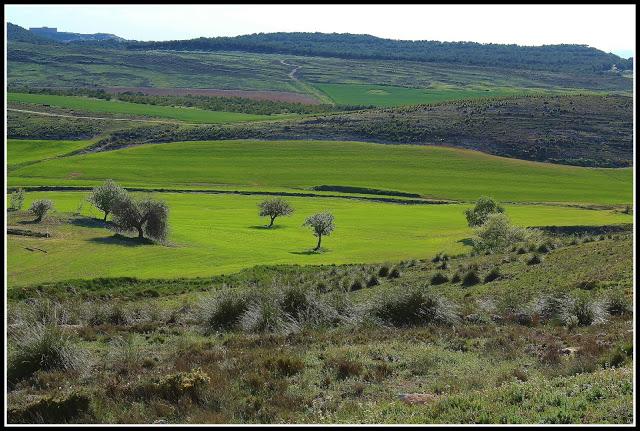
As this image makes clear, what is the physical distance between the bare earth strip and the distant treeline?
489 centimetres

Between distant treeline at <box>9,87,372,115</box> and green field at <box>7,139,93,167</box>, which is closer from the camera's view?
green field at <box>7,139,93,167</box>

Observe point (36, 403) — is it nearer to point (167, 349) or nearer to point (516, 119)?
point (167, 349)

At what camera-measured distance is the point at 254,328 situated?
1992 centimetres

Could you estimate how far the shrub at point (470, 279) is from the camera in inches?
1176

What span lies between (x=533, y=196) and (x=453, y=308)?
64.0m

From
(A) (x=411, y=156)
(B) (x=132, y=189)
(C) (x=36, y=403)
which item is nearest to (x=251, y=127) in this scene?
(A) (x=411, y=156)

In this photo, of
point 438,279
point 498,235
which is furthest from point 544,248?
point 498,235

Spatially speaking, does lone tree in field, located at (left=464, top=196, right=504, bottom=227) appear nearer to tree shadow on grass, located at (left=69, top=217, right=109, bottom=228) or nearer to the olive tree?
the olive tree

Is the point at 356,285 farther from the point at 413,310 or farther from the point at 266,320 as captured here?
the point at 266,320

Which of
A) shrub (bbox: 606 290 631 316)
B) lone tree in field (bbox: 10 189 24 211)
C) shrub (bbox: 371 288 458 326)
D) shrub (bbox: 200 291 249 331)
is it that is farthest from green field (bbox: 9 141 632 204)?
shrub (bbox: 200 291 249 331)

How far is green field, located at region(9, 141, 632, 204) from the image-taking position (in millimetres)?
84438

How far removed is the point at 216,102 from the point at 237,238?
122998mm

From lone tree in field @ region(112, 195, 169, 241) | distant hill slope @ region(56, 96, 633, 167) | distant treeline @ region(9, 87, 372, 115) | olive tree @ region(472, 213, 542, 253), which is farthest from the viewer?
distant treeline @ region(9, 87, 372, 115)

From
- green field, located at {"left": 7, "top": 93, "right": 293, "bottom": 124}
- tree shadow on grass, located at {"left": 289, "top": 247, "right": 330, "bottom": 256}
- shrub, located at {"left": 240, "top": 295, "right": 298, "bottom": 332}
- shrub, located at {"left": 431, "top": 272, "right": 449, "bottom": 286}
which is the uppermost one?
green field, located at {"left": 7, "top": 93, "right": 293, "bottom": 124}
